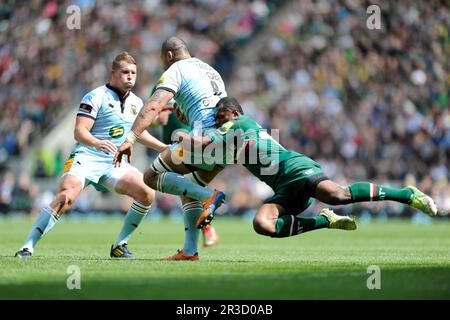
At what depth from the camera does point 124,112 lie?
11664 millimetres

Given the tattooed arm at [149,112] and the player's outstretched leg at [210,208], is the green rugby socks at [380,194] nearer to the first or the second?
the player's outstretched leg at [210,208]

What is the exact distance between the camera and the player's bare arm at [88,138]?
11.0 m

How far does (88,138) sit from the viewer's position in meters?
11.0

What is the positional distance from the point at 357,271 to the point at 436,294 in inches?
68.0

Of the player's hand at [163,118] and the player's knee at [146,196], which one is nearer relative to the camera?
Result: the player's knee at [146,196]

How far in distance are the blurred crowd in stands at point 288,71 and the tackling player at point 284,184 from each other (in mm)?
16516

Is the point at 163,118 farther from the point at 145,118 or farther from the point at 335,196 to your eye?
the point at 335,196

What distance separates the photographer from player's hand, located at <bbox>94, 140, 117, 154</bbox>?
10984 mm

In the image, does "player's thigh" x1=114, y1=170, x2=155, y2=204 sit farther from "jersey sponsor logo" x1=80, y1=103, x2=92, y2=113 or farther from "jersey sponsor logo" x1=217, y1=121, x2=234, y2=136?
"jersey sponsor logo" x1=217, y1=121, x2=234, y2=136

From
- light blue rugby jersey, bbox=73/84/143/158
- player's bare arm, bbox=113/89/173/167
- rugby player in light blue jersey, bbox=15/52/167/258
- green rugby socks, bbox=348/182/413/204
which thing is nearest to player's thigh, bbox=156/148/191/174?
player's bare arm, bbox=113/89/173/167

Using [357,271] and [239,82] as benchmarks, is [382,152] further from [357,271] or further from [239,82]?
[357,271]

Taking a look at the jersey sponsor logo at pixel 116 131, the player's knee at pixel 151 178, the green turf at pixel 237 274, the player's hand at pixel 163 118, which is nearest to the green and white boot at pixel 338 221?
the green turf at pixel 237 274

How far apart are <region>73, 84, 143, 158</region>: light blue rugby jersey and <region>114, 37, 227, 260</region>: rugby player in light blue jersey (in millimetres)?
1045

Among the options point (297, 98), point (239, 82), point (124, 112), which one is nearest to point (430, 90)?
point (297, 98)
